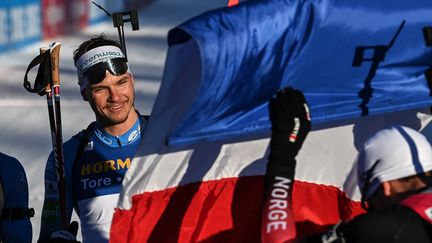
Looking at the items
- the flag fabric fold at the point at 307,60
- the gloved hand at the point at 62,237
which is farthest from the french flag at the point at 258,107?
the gloved hand at the point at 62,237

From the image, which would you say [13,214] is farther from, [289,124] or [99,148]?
[289,124]

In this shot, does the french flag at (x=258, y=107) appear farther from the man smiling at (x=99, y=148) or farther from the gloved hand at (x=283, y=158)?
the man smiling at (x=99, y=148)

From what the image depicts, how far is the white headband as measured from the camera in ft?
16.3

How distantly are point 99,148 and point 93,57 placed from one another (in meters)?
0.48

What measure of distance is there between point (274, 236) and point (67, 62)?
10.8m

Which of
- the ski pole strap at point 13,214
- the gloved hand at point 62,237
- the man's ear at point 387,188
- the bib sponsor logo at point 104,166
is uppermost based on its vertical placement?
the man's ear at point 387,188

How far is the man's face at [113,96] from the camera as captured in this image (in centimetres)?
494

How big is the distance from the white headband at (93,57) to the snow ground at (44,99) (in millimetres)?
2765

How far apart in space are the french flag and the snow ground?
11.7ft

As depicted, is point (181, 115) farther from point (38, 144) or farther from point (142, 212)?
point (38, 144)

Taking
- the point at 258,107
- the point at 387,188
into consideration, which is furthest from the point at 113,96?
the point at 387,188

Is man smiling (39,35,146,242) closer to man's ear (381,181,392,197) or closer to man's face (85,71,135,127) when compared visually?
man's face (85,71,135,127)

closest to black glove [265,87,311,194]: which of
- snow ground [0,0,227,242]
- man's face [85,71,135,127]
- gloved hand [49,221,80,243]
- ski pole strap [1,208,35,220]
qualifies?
gloved hand [49,221,80,243]

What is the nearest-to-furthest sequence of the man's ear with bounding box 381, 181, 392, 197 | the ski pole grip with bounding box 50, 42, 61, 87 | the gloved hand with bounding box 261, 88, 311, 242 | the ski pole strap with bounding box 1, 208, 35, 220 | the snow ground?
the man's ear with bounding box 381, 181, 392, 197 → the gloved hand with bounding box 261, 88, 311, 242 → the ski pole strap with bounding box 1, 208, 35, 220 → the ski pole grip with bounding box 50, 42, 61, 87 → the snow ground
